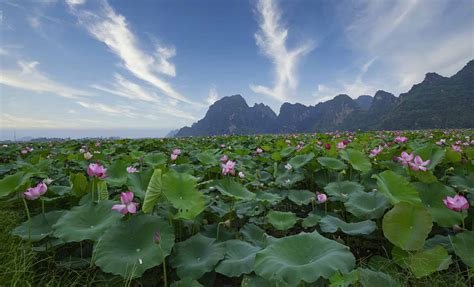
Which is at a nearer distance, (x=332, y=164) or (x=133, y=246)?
(x=133, y=246)

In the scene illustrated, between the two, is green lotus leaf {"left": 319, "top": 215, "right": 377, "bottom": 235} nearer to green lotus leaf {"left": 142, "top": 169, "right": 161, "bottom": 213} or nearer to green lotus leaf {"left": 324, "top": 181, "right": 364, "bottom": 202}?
green lotus leaf {"left": 324, "top": 181, "right": 364, "bottom": 202}

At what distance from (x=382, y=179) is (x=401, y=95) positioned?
107083mm

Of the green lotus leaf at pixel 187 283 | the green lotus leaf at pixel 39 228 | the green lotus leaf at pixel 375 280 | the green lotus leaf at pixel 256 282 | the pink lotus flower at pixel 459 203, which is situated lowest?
the green lotus leaf at pixel 187 283

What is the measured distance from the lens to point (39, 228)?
1.88 meters

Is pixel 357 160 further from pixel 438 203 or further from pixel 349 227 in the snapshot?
pixel 349 227

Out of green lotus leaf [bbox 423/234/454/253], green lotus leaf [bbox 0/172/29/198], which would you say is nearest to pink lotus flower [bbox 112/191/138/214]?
green lotus leaf [bbox 0/172/29/198]

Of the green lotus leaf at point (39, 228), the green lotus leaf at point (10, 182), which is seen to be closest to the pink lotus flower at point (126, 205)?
the green lotus leaf at point (39, 228)

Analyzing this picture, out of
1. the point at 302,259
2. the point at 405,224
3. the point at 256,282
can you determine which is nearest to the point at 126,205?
the point at 256,282

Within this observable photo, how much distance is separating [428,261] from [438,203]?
28.9 inches

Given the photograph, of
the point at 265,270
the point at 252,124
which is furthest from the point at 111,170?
the point at 252,124

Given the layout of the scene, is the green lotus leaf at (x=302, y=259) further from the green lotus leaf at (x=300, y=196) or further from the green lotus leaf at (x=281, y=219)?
the green lotus leaf at (x=300, y=196)

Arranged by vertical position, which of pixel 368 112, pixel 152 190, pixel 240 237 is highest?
pixel 368 112

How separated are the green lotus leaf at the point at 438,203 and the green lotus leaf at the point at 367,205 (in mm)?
315

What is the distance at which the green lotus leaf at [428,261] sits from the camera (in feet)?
4.65
